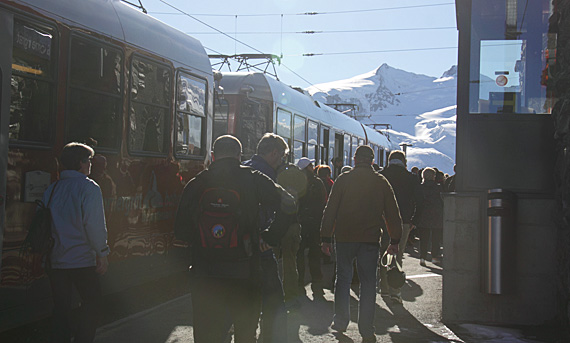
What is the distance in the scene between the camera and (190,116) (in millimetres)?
8477

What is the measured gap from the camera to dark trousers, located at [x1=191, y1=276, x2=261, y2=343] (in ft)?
12.6

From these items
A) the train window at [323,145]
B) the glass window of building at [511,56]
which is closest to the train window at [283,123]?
the train window at [323,145]

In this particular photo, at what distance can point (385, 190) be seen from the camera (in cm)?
580

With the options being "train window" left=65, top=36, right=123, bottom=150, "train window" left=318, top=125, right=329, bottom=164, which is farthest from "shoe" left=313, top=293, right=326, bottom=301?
"train window" left=318, top=125, right=329, bottom=164

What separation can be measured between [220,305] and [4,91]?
96.3 inches

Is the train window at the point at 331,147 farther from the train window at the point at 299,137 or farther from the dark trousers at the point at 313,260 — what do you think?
the dark trousers at the point at 313,260

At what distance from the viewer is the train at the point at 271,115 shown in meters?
11.8

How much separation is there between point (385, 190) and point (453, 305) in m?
1.68

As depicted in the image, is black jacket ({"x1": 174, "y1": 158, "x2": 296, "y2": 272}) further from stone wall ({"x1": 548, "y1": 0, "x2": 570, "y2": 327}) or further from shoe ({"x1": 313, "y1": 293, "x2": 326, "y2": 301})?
shoe ({"x1": 313, "y1": 293, "x2": 326, "y2": 301})

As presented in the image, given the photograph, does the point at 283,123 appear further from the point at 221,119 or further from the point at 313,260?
the point at 313,260

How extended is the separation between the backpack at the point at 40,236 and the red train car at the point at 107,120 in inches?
23.9

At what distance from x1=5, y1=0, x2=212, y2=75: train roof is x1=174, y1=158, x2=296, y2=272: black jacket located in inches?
97.6

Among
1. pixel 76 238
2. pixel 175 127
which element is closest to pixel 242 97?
pixel 175 127

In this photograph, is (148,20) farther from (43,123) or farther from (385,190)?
(385,190)
